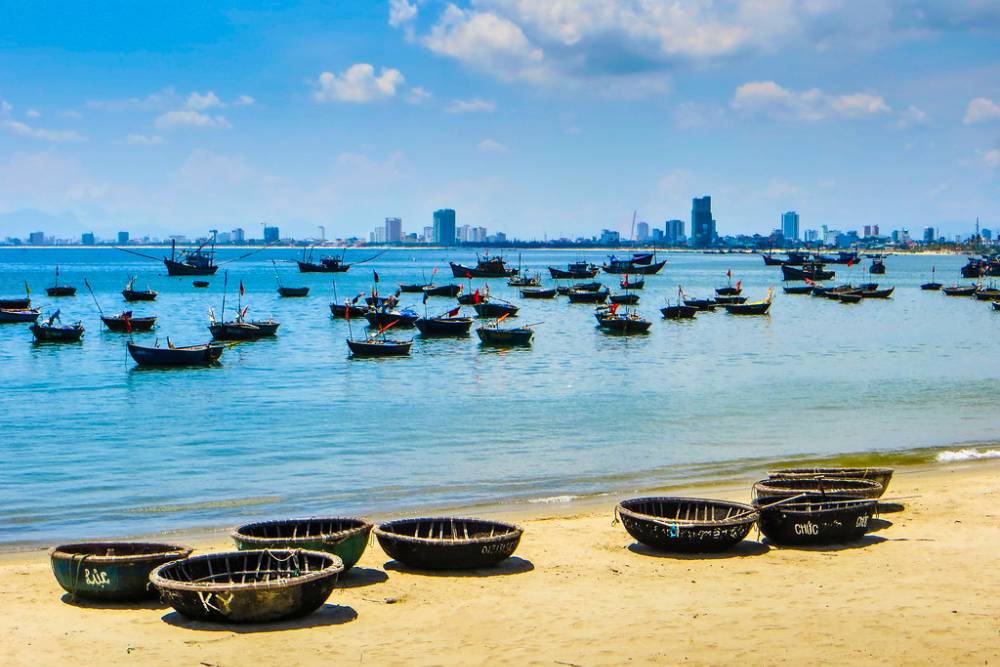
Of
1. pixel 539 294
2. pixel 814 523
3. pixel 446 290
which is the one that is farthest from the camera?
pixel 539 294

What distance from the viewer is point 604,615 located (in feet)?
49.8

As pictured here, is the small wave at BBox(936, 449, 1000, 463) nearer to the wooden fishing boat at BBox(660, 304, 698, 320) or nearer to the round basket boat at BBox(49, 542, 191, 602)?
the round basket boat at BBox(49, 542, 191, 602)

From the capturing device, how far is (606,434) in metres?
35.7

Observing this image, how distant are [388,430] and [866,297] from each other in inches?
4035

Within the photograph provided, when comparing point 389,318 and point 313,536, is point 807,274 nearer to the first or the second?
point 389,318

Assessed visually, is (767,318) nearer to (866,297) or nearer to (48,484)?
(866,297)

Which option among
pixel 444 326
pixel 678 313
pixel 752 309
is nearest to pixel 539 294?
pixel 752 309

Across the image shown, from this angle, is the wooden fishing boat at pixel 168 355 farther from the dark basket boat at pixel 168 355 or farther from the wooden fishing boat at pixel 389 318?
the wooden fishing boat at pixel 389 318

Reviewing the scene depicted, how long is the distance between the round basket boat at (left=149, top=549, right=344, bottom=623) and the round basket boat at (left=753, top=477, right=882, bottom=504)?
899cm

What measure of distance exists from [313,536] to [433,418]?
70.6ft

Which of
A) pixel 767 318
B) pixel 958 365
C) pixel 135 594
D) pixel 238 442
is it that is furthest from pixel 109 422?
pixel 767 318

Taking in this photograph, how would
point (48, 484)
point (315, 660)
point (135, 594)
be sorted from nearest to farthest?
point (315, 660) < point (135, 594) < point (48, 484)

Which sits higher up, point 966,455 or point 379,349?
point 379,349

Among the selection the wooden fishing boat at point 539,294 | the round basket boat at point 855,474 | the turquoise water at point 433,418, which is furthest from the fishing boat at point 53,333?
the wooden fishing boat at point 539,294
